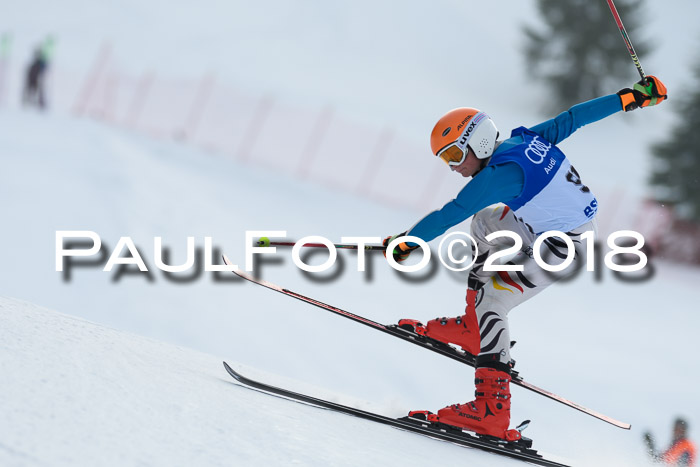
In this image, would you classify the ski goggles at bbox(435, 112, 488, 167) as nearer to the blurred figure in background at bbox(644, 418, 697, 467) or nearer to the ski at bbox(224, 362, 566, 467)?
the ski at bbox(224, 362, 566, 467)

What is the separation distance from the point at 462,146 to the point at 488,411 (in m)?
A: 1.27

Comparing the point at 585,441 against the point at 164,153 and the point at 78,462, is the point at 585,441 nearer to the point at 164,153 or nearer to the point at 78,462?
the point at 78,462

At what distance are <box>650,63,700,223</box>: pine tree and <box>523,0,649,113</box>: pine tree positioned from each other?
7.73 metres

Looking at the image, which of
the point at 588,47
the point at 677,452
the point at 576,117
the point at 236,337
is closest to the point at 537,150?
the point at 576,117

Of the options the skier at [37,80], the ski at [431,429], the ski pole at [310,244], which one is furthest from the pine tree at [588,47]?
the ski at [431,429]

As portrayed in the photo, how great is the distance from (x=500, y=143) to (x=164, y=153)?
44.6 ft

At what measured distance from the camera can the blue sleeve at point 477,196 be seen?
10.4 ft

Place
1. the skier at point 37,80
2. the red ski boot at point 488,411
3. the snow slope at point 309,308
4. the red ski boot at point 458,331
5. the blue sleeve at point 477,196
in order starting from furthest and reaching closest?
the skier at point 37,80 → the snow slope at point 309,308 → the red ski boot at point 458,331 → the red ski boot at point 488,411 → the blue sleeve at point 477,196

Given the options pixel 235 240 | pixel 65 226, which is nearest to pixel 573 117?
pixel 65 226

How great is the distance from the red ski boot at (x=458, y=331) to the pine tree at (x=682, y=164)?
1753 centimetres

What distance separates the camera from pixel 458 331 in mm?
4004

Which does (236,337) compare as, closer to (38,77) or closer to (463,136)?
(463,136)

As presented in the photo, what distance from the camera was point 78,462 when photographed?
6.05 feet

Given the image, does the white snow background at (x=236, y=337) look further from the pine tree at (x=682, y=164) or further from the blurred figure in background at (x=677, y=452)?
the pine tree at (x=682, y=164)
